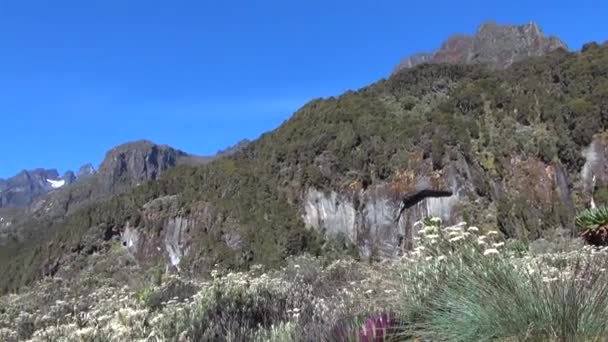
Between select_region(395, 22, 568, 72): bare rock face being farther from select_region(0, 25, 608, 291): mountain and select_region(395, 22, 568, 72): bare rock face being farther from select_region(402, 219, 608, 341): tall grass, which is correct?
select_region(402, 219, 608, 341): tall grass

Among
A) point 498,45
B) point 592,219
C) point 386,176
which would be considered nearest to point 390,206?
point 386,176

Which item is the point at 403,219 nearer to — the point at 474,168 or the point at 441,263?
the point at 474,168

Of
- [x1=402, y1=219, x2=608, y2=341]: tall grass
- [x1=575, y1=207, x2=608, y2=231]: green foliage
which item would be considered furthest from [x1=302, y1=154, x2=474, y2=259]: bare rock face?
[x1=402, y1=219, x2=608, y2=341]: tall grass

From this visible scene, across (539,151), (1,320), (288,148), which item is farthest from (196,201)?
(1,320)

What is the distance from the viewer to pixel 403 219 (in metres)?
56.3

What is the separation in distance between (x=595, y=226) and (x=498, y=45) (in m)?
115

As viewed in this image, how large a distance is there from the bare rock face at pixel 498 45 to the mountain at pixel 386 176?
106 feet

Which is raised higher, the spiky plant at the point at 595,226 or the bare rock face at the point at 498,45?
the bare rock face at the point at 498,45

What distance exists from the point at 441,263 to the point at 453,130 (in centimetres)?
5690

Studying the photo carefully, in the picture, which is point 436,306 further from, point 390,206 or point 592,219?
point 390,206

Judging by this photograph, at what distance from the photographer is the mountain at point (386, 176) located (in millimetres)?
55969

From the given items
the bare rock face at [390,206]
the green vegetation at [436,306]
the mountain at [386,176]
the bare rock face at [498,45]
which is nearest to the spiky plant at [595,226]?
the green vegetation at [436,306]

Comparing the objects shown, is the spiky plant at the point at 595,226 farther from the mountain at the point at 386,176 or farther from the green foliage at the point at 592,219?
the mountain at the point at 386,176

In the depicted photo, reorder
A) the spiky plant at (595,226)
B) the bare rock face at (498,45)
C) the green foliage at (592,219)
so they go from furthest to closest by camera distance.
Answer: the bare rock face at (498,45), the green foliage at (592,219), the spiky plant at (595,226)
